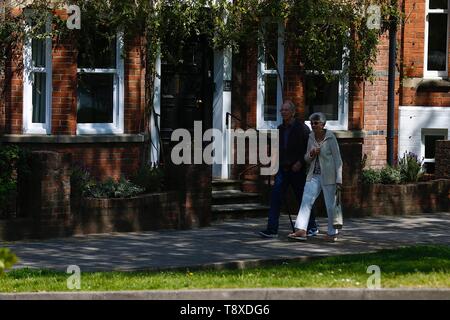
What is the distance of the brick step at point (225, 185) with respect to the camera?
1989 cm

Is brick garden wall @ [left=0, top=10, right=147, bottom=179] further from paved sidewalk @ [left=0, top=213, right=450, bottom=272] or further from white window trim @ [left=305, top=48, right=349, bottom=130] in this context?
white window trim @ [left=305, top=48, right=349, bottom=130]

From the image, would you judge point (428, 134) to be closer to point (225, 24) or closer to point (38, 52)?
point (225, 24)

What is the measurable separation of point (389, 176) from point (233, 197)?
297 cm

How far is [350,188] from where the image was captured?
19.8 meters

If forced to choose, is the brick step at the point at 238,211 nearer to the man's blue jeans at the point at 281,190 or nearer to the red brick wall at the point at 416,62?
the man's blue jeans at the point at 281,190

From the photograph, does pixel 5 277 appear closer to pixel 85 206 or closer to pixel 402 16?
pixel 85 206

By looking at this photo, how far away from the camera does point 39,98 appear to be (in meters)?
19.0

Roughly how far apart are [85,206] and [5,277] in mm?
4275

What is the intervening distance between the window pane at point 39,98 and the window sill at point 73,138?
1.37ft

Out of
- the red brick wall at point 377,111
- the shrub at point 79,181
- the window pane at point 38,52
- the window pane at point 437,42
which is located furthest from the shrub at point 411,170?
the window pane at point 38,52

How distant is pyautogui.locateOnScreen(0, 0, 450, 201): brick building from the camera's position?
61.9ft

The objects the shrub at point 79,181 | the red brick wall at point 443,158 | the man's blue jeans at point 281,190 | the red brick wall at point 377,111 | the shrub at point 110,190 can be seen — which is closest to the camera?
the man's blue jeans at point 281,190

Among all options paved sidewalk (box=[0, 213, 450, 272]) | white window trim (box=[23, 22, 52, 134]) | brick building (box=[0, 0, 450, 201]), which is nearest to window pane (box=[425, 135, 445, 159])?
brick building (box=[0, 0, 450, 201])

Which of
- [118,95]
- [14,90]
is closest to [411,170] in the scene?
[118,95]
